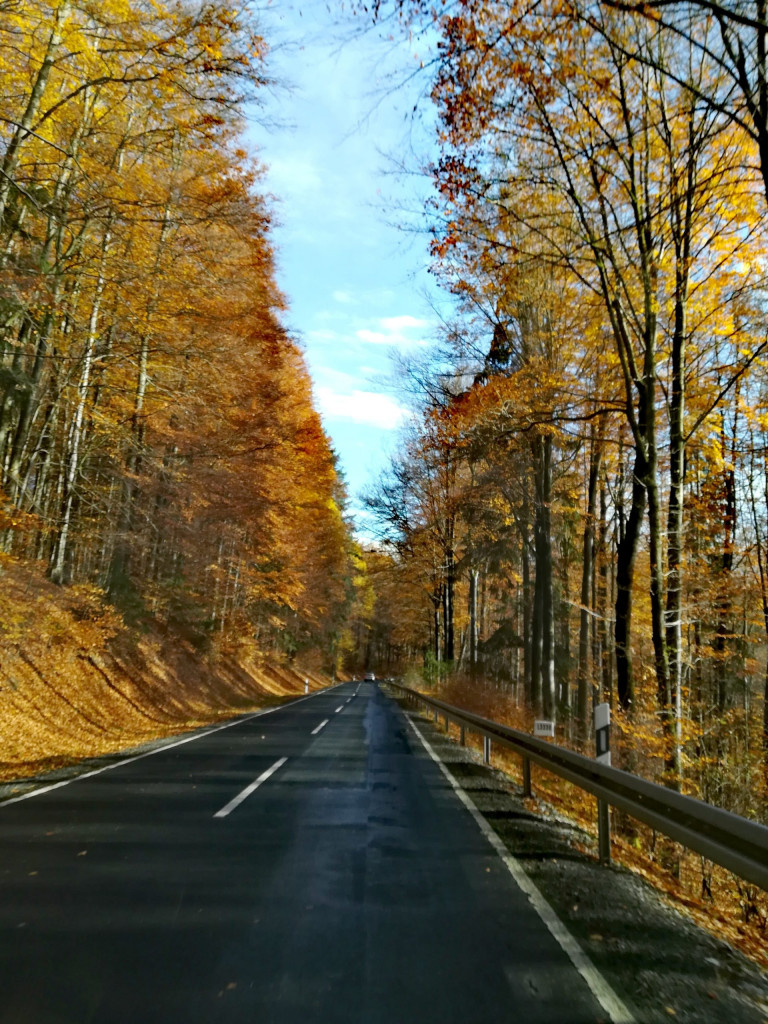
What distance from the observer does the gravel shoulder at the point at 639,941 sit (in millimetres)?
3266

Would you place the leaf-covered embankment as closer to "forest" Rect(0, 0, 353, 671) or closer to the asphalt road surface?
"forest" Rect(0, 0, 353, 671)

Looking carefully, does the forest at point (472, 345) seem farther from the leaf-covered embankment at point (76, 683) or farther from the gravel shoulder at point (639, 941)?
the gravel shoulder at point (639, 941)

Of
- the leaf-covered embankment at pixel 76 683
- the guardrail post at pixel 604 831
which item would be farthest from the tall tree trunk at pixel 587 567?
the leaf-covered embankment at pixel 76 683

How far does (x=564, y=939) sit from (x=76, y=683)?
528 inches

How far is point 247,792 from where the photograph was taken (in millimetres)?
8141

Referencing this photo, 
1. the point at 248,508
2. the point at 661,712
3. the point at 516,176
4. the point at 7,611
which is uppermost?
the point at 516,176

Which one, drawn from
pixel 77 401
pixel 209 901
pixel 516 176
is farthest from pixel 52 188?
pixel 209 901

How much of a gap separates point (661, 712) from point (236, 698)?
20.6 metres

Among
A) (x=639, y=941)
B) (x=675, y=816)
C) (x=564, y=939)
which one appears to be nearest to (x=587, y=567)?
(x=675, y=816)

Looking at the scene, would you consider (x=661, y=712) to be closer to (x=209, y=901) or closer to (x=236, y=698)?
(x=209, y=901)

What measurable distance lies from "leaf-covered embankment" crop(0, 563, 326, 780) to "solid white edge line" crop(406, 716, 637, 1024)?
21.7ft

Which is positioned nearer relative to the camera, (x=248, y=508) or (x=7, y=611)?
(x=7, y=611)

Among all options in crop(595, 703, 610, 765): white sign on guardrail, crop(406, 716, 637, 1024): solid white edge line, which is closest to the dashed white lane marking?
crop(406, 716, 637, 1024): solid white edge line

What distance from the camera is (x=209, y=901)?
4.43 metres
